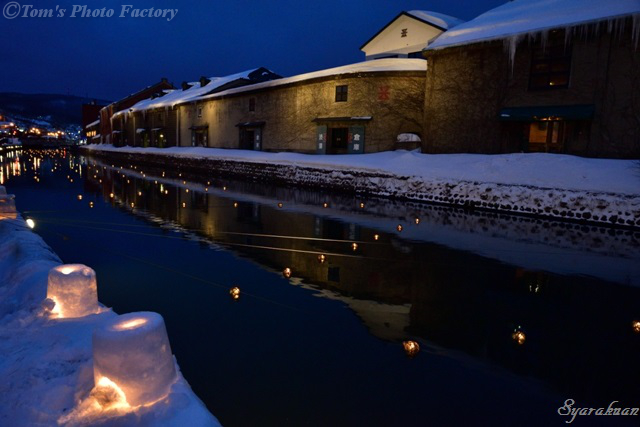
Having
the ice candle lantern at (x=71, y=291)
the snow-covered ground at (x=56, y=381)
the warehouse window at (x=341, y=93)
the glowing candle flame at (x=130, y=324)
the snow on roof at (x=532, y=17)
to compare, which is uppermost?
the snow on roof at (x=532, y=17)

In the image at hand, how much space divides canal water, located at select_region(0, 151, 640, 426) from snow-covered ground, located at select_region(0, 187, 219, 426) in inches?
40.7

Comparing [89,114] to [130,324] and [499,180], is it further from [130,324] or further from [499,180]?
[130,324]

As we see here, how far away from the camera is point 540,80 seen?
20766 mm

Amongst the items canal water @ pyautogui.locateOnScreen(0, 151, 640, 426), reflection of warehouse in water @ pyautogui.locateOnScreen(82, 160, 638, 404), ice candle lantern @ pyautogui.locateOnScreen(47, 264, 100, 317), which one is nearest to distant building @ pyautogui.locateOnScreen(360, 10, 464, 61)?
reflection of warehouse in water @ pyautogui.locateOnScreen(82, 160, 638, 404)

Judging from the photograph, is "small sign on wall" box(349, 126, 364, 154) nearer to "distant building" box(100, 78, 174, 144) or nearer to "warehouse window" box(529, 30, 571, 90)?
"warehouse window" box(529, 30, 571, 90)

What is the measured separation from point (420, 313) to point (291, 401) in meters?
3.06

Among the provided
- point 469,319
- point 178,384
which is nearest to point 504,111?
point 469,319

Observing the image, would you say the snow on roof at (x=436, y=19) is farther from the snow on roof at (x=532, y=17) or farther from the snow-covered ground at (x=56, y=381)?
the snow-covered ground at (x=56, y=381)

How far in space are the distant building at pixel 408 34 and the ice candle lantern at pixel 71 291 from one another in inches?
1316

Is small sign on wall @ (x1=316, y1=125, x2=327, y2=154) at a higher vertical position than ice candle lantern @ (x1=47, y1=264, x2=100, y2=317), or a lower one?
higher

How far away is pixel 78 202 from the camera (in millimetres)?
16875

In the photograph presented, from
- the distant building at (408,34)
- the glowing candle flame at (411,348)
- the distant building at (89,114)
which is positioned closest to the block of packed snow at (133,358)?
the glowing candle flame at (411,348)

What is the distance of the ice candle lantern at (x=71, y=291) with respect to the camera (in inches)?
175

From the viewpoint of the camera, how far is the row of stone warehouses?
18469 millimetres
